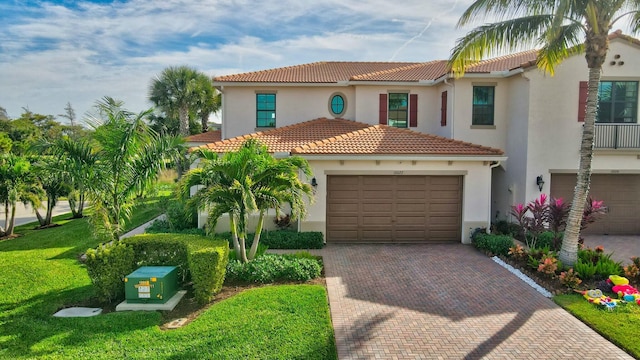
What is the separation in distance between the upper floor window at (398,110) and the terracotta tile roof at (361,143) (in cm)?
218

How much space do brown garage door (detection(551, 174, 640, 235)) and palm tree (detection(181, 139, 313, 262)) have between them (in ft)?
38.3

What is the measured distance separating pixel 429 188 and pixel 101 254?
10.6m

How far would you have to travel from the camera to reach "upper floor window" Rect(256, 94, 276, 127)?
774 inches

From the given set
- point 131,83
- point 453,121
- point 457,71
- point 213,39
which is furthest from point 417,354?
point 131,83

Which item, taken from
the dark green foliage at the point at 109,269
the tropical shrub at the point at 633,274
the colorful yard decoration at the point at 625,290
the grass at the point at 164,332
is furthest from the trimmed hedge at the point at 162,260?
the tropical shrub at the point at 633,274

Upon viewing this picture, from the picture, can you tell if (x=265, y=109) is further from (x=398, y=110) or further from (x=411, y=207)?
(x=411, y=207)

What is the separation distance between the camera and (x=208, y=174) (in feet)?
32.0

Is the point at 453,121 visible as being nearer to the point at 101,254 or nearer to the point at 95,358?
the point at 101,254

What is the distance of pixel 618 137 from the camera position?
15.4 m

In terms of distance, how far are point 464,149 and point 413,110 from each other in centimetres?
520

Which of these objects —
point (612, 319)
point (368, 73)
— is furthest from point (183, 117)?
point (612, 319)

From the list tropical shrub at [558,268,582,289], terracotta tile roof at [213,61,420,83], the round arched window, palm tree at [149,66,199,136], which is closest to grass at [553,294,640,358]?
tropical shrub at [558,268,582,289]

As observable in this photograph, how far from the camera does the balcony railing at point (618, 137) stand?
1539 centimetres

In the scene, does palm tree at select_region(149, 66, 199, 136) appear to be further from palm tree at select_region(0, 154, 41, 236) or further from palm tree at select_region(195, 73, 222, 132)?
palm tree at select_region(0, 154, 41, 236)
